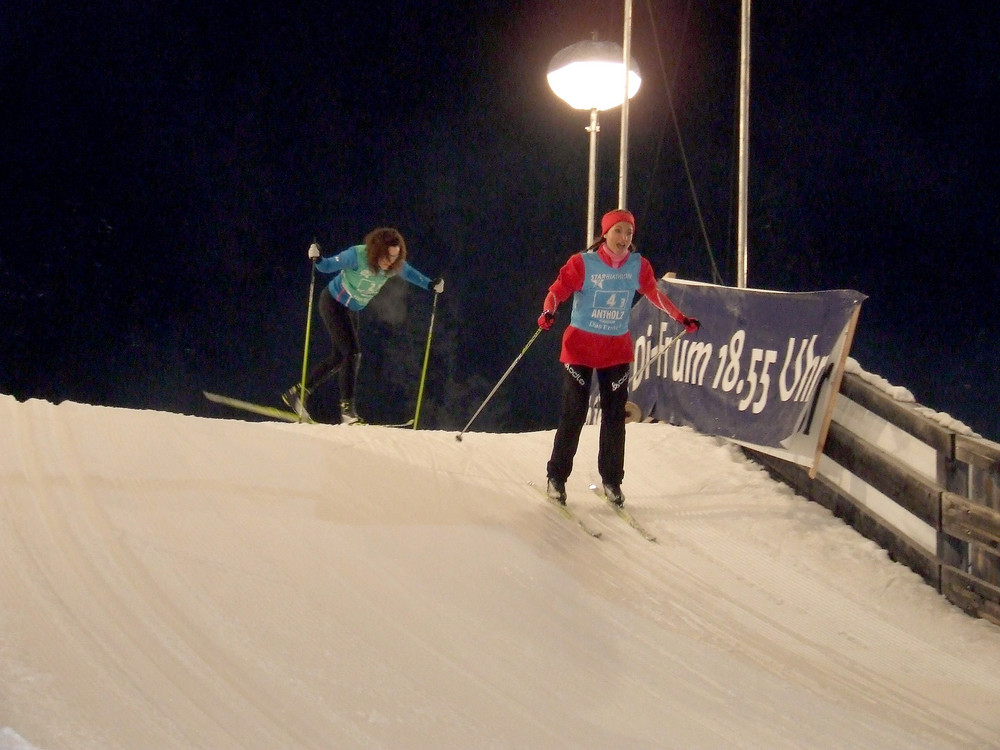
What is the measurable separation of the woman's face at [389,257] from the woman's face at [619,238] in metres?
1.75

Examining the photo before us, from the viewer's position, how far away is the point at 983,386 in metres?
13.6

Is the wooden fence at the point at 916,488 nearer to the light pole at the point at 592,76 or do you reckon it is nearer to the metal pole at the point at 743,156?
the metal pole at the point at 743,156

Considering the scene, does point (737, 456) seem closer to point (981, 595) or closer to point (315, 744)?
point (981, 595)

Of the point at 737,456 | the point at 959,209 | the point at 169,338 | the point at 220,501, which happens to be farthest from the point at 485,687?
the point at 169,338

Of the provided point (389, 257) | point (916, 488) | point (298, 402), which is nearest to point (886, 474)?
point (916, 488)

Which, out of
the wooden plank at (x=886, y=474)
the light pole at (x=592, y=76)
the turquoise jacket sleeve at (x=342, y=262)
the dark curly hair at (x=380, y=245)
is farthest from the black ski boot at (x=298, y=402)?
the wooden plank at (x=886, y=474)

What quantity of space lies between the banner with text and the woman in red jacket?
1.03 metres

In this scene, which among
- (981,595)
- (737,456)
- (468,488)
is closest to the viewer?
(981,595)

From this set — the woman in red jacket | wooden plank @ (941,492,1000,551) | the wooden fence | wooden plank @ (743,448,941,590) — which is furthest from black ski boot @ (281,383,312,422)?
wooden plank @ (941,492,1000,551)

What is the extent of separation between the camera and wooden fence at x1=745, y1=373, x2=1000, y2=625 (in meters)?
3.17

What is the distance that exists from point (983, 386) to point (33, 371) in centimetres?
1768

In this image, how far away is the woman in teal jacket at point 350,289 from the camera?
5.18 m

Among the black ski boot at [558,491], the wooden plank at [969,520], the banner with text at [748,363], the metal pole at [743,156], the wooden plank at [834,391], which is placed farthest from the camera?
the metal pole at [743,156]

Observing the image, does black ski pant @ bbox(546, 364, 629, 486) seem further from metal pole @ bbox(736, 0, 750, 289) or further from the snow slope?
metal pole @ bbox(736, 0, 750, 289)
